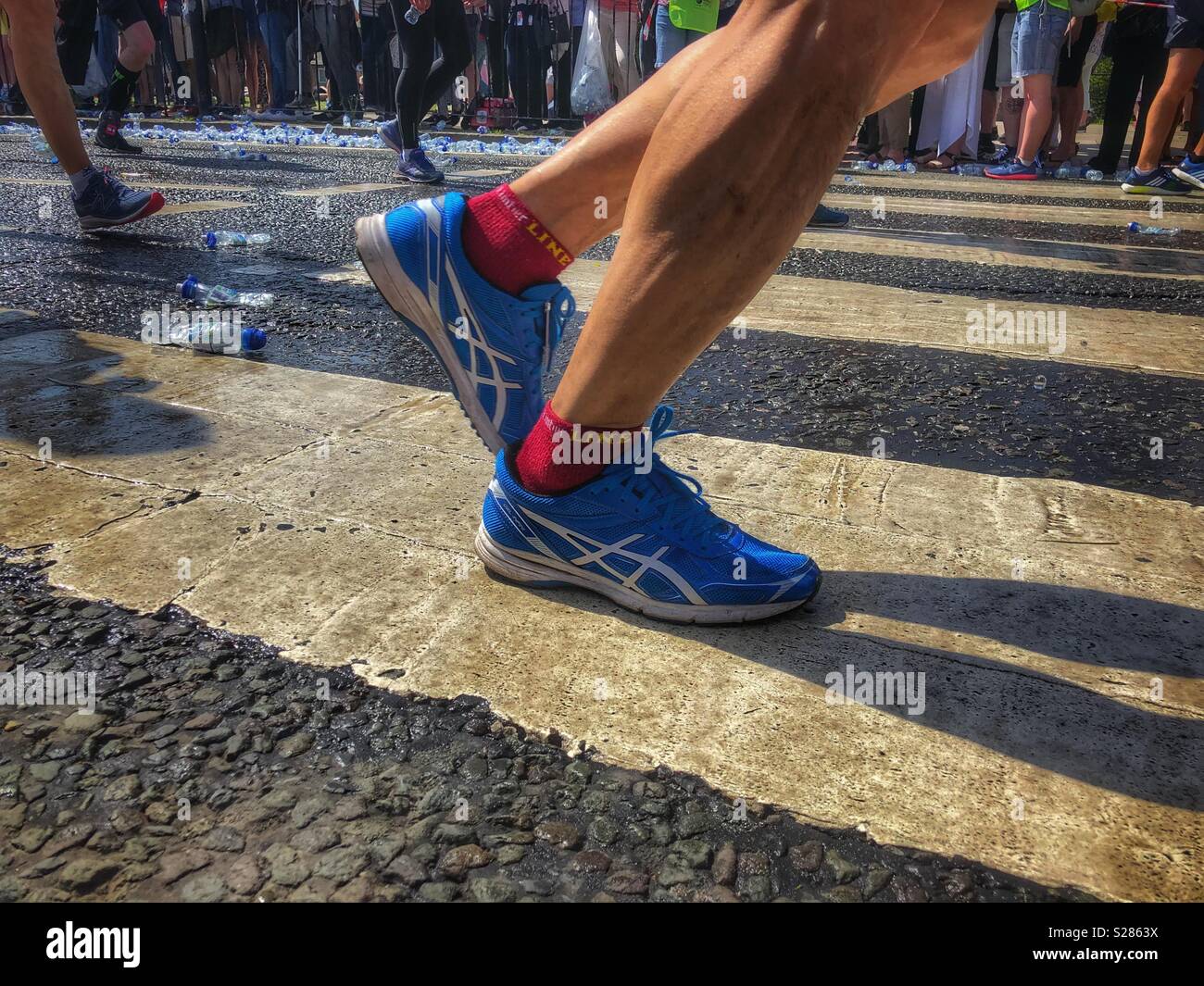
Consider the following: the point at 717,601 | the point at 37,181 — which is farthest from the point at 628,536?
the point at 37,181

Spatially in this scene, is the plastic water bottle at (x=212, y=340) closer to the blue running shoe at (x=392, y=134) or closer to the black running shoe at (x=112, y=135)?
the blue running shoe at (x=392, y=134)

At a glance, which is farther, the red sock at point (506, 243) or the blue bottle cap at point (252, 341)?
the blue bottle cap at point (252, 341)

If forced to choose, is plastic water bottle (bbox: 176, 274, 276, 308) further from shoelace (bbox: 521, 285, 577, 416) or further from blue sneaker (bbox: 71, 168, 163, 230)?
shoelace (bbox: 521, 285, 577, 416)

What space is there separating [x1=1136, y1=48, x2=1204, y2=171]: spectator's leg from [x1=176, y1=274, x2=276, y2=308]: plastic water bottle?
6516 millimetres

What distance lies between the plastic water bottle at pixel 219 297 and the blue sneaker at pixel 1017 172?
7.48 m

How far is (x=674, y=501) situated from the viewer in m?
1.59

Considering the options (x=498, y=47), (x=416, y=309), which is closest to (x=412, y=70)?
(x=416, y=309)

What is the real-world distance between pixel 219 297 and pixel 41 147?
8.17 meters

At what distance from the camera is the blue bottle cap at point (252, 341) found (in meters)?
2.91

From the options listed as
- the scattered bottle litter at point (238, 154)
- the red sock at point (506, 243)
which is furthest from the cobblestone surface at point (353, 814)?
the scattered bottle litter at point (238, 154)

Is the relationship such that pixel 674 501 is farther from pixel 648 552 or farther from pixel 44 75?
pixel 44 75

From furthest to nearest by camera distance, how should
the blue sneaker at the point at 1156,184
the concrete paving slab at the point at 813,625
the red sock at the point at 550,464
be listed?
the blue sneaker at the point at 1156,184 < the red sock at the point at 550,464 < the concrete paving slab at the point at 813,625

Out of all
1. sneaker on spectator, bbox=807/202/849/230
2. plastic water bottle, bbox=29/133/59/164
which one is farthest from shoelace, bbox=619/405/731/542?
plastic water bottle, bbox=29/133/59/164

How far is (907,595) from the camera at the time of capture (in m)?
1.62
